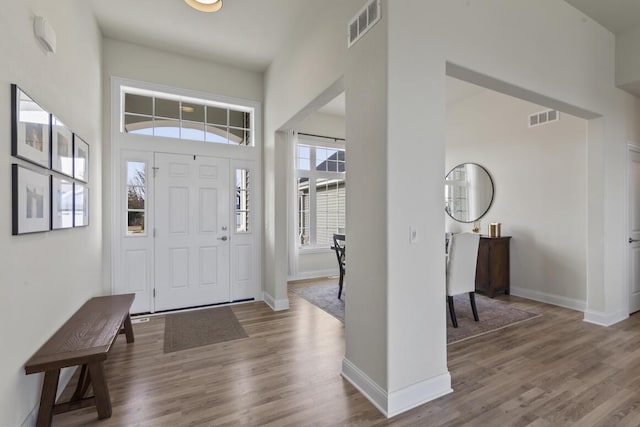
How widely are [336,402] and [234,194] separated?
9.74 ft

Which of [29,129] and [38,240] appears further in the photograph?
[38,240]

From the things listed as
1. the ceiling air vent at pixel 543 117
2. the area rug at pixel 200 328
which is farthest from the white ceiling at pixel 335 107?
the area rug at pixel 200 328

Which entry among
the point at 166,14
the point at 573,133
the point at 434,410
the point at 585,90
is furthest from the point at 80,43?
the point at 573,133

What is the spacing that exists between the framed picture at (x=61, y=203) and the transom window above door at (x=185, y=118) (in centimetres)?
168

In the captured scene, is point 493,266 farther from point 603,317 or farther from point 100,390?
point 100,390

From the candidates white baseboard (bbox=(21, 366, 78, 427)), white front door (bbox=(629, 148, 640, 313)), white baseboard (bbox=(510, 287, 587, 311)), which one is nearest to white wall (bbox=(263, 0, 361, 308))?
white baseboard (bbox=(21, 366, 78, 427))

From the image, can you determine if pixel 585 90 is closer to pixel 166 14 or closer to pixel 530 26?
pixel 530 26

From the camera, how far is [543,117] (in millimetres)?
4211

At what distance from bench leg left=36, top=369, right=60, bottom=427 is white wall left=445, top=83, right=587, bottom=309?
17.3 ft

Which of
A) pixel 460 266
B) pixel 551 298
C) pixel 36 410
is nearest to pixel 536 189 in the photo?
pixel 551 298

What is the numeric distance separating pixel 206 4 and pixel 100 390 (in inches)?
124

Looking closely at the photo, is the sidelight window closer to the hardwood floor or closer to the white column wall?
the hardwood floor

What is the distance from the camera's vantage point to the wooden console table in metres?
4.43

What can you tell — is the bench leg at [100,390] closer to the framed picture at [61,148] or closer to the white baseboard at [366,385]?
the framed picture at [61,148]
